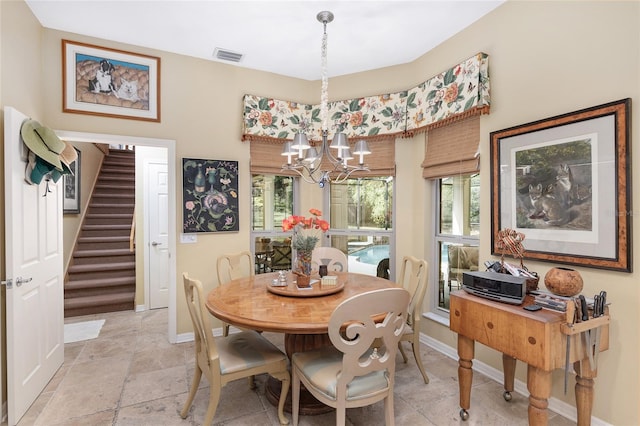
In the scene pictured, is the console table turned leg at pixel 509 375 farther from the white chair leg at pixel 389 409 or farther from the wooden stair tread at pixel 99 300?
the wooden stair tread at pixel 99 300

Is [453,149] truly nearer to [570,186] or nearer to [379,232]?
[570,186]

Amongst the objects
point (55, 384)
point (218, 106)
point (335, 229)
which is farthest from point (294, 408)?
point (218, 106)

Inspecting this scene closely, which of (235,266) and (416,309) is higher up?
(235,266)

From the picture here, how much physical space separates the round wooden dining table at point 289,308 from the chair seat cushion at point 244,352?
0.61 feet

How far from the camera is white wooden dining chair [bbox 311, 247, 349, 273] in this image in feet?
11.0

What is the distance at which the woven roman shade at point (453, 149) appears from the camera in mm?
2750

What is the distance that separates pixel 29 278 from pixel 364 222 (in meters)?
3.05

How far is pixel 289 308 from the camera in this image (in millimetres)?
2010

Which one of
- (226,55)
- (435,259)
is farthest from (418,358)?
(226,55)

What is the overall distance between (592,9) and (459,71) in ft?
3.08

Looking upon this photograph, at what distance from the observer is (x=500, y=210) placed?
8.26 ft

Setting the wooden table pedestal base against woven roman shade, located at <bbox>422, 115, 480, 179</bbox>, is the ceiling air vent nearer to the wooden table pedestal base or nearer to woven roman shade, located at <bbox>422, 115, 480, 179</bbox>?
woven roman shade, located at <bbox>422, 115, 480, 179</bbox>

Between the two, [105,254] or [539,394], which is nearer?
[539,394]

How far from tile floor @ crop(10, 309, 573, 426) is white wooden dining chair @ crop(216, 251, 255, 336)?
798 millimetres
